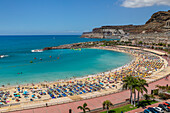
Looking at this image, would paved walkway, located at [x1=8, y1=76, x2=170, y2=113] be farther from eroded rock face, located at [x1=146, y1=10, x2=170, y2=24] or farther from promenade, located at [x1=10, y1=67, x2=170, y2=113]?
eroded rock face, located at [x1=146, y1=10, x2=170, y2=24]

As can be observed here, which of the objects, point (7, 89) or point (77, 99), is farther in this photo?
point (7, 89)

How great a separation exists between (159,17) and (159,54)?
5054 inches

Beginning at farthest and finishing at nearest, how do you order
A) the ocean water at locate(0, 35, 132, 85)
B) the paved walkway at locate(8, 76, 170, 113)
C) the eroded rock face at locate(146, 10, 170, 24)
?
the eroded rock face at locate(146, 10, 170, 24) < the ocean water at locate(0, 35, 132, 85) < the paved walkway at locate(8, 76, 170, 113)

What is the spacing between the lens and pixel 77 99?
85.8 ft

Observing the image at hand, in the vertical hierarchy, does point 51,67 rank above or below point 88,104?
below

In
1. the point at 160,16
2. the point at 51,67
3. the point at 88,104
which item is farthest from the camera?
the point at 160,16

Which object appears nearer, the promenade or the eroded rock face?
the promenade

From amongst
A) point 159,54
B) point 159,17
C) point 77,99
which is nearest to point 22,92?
point 77,99

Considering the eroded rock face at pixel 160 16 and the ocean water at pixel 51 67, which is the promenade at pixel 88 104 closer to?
the ocean water at pixel 51 67

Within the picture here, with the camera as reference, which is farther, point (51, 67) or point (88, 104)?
point (51, 67)

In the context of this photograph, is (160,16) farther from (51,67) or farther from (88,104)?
(88,104)

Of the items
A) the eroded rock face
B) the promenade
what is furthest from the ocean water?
the eroded rock face

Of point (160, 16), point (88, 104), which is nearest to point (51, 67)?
point (88, 104)

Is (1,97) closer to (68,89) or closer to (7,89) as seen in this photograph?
(7,89)
